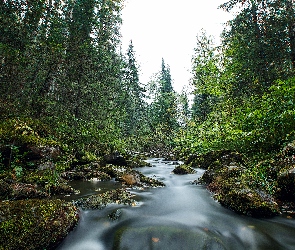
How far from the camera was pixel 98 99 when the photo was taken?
12.6 m

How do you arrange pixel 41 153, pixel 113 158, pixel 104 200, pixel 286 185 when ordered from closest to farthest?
pixel 286 185 < pixel 104 200 < pixel 41 153 < pixel 113 158

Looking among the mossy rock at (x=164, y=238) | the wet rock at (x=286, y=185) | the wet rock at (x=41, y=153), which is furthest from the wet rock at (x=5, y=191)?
the wet rock at (x=286, y=185)

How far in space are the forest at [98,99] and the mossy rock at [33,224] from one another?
1.55m

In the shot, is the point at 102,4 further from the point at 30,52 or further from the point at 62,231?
the point at 62,231

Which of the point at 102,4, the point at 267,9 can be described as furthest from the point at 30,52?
the point at 267,9

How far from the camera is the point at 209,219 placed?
4211mm

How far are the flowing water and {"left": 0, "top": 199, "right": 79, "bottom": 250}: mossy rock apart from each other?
0.23 meters

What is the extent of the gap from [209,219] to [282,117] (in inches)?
128

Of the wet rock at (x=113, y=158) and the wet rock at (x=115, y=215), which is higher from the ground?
the wet rock at (x=113, y=158)

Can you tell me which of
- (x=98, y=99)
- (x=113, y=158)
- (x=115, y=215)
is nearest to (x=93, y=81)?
(x=98, y=99)

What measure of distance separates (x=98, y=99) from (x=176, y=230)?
10.0 meters

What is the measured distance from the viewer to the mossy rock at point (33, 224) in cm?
274

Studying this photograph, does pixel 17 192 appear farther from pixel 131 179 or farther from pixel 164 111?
pixel 164 111

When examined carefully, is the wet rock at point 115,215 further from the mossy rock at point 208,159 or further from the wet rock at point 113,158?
the wet rock at point 113,158
